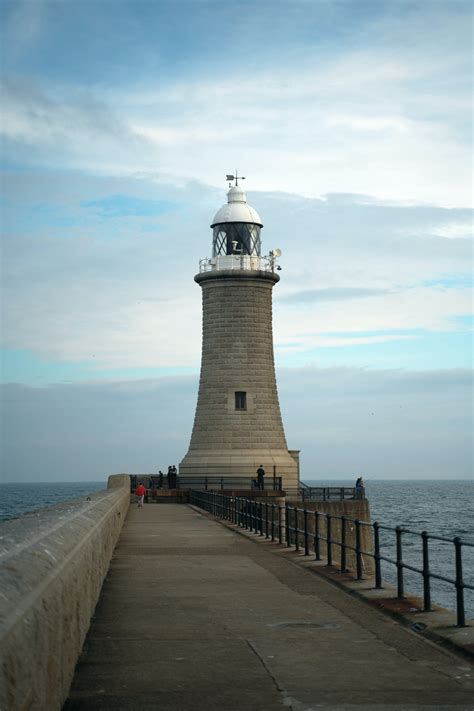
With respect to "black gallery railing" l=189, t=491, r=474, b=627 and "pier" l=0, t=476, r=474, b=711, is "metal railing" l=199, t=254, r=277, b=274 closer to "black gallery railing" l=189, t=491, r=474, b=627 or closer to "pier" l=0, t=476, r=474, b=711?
"black gallery railing" l=189, t=491, r=474, b=627

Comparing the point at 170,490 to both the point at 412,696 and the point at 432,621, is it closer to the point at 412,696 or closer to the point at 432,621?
the point at 432,621

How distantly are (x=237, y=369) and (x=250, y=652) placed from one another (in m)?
40.9

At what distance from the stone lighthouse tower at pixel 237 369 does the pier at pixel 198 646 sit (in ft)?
114

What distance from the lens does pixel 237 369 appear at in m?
50.8

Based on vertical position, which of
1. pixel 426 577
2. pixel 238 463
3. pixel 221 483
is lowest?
pixel 426 577

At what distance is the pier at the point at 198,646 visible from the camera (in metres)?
6.08

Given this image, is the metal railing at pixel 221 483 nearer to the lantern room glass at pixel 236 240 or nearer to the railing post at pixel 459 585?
the lantern room glass at pixel 236 240

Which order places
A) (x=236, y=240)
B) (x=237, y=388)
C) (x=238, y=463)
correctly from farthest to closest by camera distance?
(x=236, y=240)
(x=237, y=388)
(x=238, y=463)

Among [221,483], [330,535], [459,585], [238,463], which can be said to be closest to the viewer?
[459,585]

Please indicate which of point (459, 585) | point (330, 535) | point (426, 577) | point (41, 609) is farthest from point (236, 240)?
point (41, 609)

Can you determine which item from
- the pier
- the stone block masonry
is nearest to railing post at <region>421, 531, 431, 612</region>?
the pier

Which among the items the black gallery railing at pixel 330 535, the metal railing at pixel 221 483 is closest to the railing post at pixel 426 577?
the black gallery railing at pixel 330 535

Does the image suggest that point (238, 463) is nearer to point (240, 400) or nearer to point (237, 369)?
point (240, 400)

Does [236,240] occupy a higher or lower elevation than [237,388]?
higher
